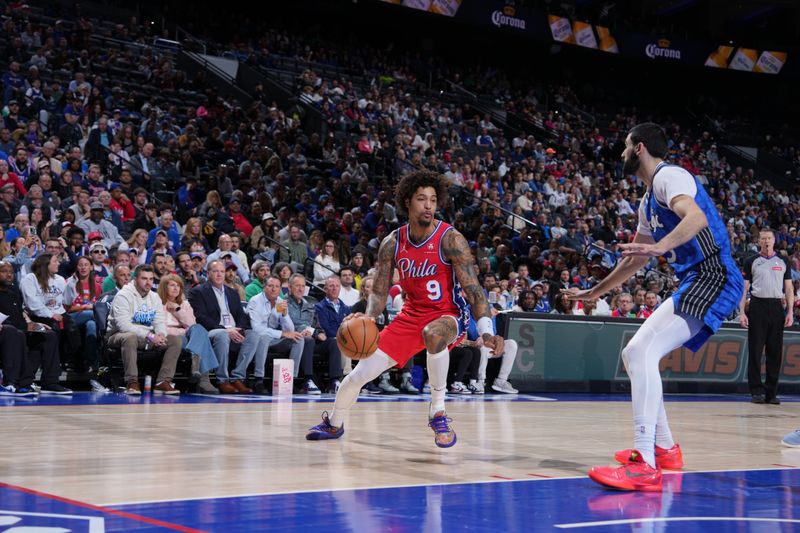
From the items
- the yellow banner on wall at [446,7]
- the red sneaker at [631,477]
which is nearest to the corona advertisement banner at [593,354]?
the red sneaker at [631,477]

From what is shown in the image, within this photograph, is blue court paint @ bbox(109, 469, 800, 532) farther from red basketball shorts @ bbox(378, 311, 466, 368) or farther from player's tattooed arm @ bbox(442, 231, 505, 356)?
red basketball shorts @ bbox(378, 311, 466, 368)

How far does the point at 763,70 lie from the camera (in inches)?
1533

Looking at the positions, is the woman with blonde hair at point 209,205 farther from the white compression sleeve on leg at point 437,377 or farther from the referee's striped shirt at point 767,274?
the white compression sleeve on leg at point 437,377

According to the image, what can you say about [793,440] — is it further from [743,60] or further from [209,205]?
[743,60]

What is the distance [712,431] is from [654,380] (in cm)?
415

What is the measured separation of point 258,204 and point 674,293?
39.9ft

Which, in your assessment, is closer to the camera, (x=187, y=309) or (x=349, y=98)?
(x=187, y=309)

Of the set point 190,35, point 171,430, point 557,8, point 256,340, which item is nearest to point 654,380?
point 171,430

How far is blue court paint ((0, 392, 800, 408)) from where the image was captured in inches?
405

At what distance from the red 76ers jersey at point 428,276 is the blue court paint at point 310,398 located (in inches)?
166

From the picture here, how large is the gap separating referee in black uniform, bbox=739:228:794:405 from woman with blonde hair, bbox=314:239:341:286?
21.4 feet

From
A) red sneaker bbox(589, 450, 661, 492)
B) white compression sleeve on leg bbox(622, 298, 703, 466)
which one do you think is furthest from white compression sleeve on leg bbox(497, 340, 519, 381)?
red sneaker bbox(589, 450, 661, 492)

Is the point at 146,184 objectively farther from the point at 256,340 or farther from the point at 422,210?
the point at 422,210

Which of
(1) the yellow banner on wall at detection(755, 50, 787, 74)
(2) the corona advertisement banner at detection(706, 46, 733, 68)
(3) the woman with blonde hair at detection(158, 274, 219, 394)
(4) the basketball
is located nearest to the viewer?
(4) the basketball
